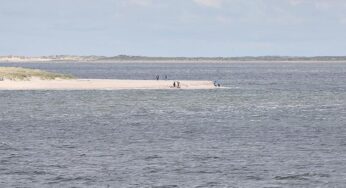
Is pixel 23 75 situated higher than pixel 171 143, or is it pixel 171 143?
pixel 23 75

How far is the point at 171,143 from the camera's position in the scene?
4947 centimetres

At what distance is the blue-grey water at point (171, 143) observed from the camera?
123 feet

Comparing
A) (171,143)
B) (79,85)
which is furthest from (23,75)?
(171,143)

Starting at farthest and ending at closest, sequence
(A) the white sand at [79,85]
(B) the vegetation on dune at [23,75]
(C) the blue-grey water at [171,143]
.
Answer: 1. (B) the vegetation on dune at [23,75]
2. (A) the white sand at [79,85]
3. (C) the blue-grey water at [171,143]

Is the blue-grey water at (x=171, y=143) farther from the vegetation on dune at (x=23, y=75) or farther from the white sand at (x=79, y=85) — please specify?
the vegetation on dune at (x=23, y=75)

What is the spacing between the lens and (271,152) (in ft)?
148

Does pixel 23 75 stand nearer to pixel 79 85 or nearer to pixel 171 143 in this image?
pixel 79 85

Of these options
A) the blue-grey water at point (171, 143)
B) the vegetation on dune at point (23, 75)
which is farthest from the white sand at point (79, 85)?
the blue-grey water at point (171, 143)

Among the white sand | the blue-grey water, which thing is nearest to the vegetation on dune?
the white sand

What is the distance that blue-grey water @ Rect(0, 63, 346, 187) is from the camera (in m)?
37.3

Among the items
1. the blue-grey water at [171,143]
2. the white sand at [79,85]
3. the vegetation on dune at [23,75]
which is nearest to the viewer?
the blue-grey water at [171,143]

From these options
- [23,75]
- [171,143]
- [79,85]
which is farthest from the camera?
[23,75]

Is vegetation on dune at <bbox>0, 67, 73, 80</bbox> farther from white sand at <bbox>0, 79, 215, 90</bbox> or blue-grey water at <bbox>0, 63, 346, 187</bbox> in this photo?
blue-grey water at <bbox>0, 63, 346, 187</bbox>

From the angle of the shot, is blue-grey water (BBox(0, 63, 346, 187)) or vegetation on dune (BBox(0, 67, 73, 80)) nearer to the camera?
blue-grey water (BBox(0, 63, 346, 187))
